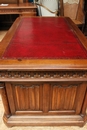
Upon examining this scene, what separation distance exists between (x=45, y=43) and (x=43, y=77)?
0.31 m

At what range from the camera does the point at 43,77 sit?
2.55 ft

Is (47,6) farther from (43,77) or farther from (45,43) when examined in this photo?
(43,77)

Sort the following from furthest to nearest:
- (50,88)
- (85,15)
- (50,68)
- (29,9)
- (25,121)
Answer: (29,9) → (85,15) → (25,121) → (50,88) → (50,68)

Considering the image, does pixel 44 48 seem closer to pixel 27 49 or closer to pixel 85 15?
pixel 27 49

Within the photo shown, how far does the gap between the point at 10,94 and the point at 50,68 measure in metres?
0.37

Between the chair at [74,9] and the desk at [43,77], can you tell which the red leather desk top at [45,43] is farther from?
the chair at [74,9]

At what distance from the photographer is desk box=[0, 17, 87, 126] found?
2.45 ft

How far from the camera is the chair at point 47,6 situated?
2425mm

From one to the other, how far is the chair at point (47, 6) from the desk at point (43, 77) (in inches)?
55.2

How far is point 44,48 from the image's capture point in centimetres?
90

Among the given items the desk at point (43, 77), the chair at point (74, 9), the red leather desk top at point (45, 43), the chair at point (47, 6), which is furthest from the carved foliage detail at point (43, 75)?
the chair at point (47, 6)

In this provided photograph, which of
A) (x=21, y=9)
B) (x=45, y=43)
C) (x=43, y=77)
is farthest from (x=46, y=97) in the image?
(x=21, y=9)

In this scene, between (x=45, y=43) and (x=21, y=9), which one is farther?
(x=21, y=9)

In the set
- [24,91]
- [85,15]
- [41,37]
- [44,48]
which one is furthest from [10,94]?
[85,15]
